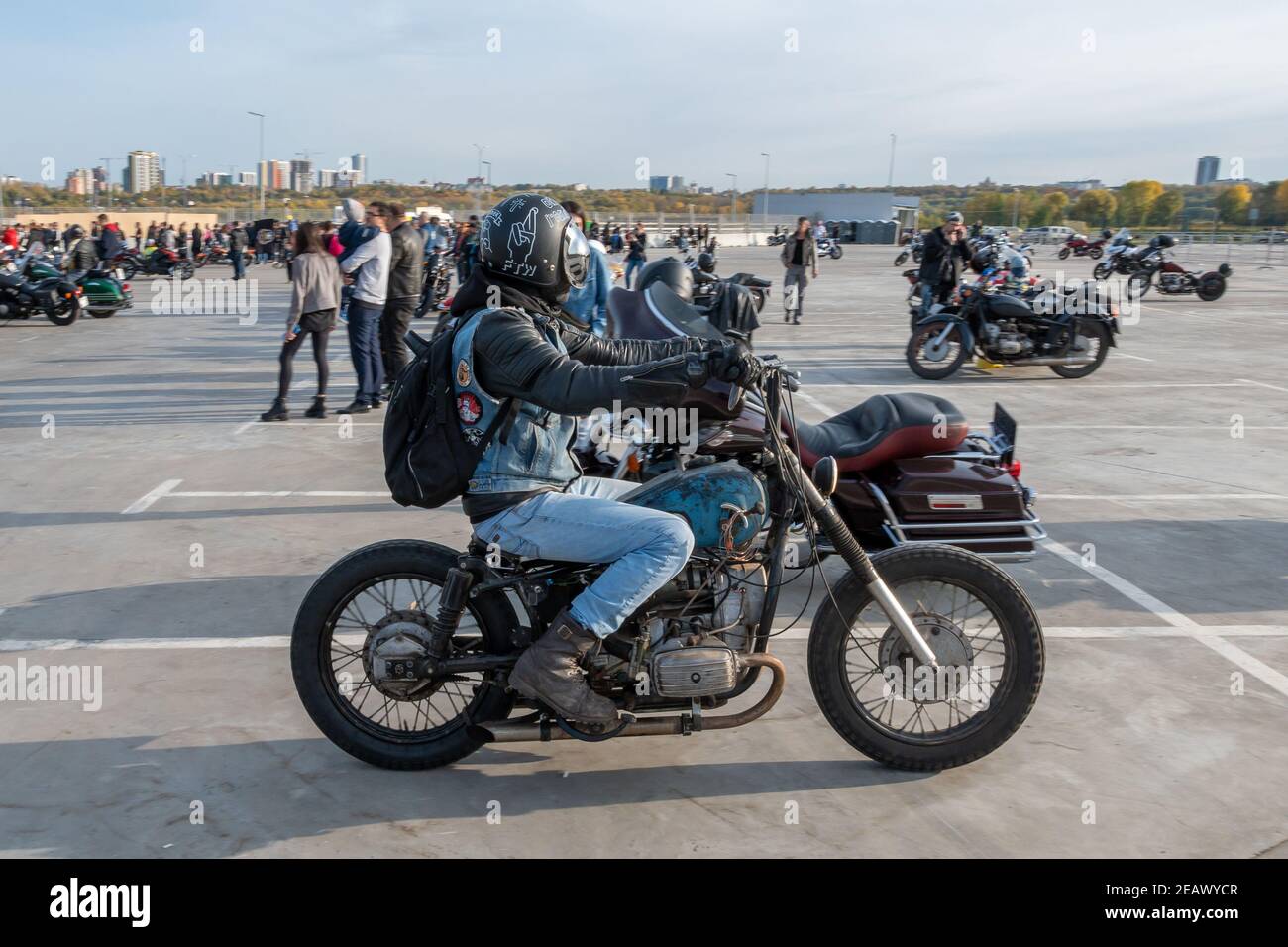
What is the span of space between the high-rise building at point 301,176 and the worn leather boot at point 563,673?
4332 inches

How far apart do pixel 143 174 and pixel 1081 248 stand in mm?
108201

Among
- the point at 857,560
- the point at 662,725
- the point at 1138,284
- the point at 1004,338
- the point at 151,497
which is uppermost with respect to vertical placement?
Answer: the point at 1138,284

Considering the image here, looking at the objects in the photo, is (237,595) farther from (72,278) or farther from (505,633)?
(72,278)

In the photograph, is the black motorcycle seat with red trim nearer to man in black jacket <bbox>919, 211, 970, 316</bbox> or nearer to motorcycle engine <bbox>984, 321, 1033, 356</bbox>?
motorcycle engine <bbox>984, 321, 1033, 356</bbox>

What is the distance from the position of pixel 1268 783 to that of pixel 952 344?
31.4 feet

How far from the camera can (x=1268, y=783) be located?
154 inches

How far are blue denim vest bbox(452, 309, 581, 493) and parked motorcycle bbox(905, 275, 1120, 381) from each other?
9773mm

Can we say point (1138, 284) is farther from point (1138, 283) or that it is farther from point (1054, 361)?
point (1054, 361)

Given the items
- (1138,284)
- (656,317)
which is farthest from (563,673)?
(1138,284)

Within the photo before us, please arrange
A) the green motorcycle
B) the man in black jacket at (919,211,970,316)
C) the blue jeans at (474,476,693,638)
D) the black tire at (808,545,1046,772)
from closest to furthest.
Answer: the blue jeans at (474,476,693,638) < the black tire at (808,545,1046,772) < the man in black jacket at (919,211,970,316) < the green motorcycle

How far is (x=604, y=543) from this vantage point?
3570 mm

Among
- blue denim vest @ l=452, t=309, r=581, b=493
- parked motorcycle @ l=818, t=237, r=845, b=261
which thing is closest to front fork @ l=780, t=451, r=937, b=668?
blue denim vest @ l=452, t=309, r=581, b=493

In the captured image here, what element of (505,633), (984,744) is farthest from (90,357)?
(984,744)

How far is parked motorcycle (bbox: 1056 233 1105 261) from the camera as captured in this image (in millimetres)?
45750
